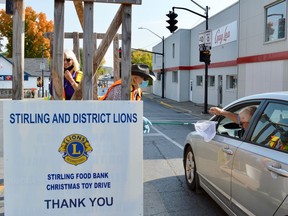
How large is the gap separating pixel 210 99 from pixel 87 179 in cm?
2363

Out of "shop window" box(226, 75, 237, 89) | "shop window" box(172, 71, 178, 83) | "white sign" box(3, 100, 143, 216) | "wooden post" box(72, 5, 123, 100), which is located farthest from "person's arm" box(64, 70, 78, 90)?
"shop window" box(172, 71, 178, 83)

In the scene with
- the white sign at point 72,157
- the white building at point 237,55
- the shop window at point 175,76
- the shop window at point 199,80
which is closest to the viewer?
the white sign at point 72,157

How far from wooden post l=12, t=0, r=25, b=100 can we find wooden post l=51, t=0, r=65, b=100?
0.86ft

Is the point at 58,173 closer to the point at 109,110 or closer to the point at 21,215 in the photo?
the point at 21,215

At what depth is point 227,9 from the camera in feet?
74.1

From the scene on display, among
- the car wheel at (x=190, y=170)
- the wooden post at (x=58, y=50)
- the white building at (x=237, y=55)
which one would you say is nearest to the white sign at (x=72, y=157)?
the wooden post at (x=58, y=50)

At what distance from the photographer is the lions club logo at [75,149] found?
266 cm

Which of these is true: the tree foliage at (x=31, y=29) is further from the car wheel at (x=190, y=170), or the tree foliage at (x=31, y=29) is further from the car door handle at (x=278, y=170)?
the car door handle at (x=278, y=170)

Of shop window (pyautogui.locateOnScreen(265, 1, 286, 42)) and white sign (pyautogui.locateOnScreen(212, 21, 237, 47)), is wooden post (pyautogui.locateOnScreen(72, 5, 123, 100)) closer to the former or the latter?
shop window (pyautogui.locateOnScreen(265, 1, 286, 42))

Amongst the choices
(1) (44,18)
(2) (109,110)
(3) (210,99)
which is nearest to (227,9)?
(3) (210,99)

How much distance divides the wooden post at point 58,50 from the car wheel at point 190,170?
2.86 m

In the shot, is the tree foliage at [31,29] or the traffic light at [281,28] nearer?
the traffic light at [281,28]

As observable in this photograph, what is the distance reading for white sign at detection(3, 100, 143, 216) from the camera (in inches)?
103

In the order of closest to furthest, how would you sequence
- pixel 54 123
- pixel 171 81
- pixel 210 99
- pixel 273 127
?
pixel 54 123 < pixel 273 127 < pixel 210 99 < pixel 171 81
